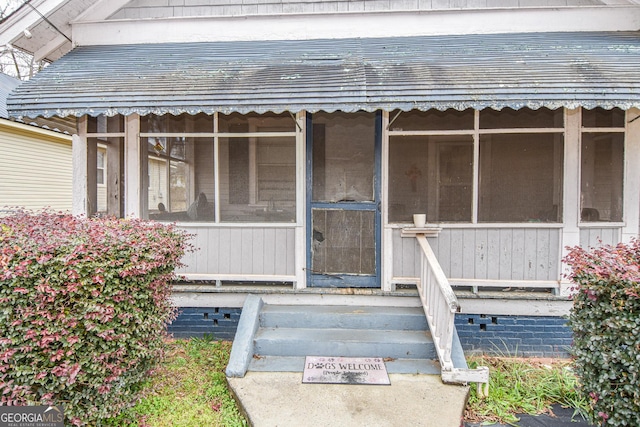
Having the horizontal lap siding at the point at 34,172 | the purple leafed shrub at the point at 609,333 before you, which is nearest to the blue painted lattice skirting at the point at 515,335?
the purple leafed shrub at the point at 609,333

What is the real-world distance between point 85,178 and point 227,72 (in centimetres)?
248

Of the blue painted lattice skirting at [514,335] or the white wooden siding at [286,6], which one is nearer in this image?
the blue painted lattice skirting at [514,335]

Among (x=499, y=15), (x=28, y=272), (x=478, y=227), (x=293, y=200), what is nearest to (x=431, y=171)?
(x=478, y=227)

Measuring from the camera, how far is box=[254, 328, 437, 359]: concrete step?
12.1ft

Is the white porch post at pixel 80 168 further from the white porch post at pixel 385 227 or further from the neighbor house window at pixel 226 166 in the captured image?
the white porch post at pixel 385 227

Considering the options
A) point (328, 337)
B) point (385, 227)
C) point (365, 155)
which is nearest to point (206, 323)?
point (328, 337)

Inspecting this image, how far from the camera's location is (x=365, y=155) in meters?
4.57

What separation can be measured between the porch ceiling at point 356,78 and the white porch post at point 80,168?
752 mm

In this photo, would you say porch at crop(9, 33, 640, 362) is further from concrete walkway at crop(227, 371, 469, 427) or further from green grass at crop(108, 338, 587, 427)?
concrete walkway at crop(227, 371, 469, 427)

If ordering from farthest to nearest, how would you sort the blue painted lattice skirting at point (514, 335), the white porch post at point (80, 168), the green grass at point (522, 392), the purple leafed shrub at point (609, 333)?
the white porch post at point (80, 168) → the blue painted lattice skirting at point (514, 335) → the green grass at point (522, 392) → the purple leafed shrub at point (609, 333)

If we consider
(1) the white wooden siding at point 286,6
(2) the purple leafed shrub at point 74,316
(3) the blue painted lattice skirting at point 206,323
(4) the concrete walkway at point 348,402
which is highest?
(1) the white wooden siding at point 286,6

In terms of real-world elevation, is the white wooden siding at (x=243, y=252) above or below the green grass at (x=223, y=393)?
above

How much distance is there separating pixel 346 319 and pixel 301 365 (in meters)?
0.76

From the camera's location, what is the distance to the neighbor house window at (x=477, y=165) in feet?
14.1
